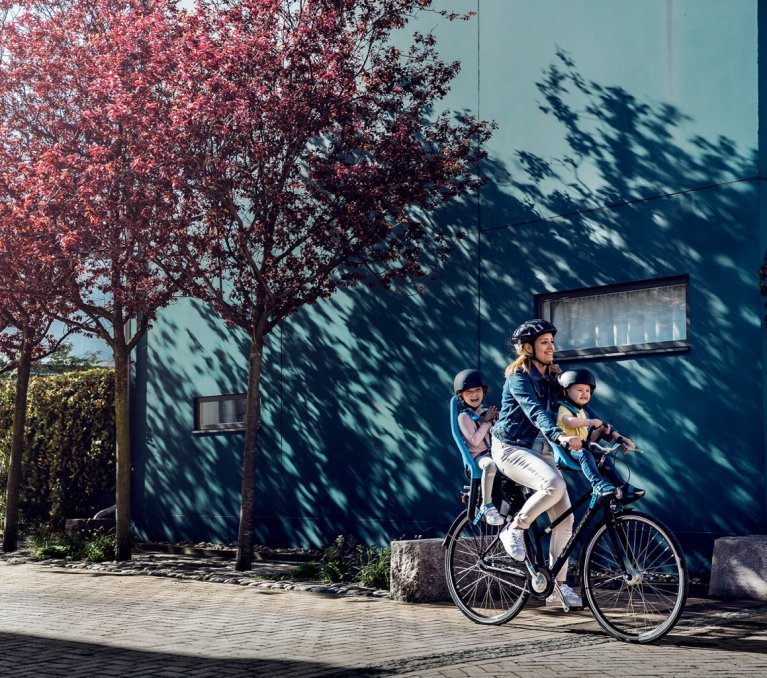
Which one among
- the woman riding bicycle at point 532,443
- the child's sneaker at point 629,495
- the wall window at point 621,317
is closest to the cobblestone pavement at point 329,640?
the woman riding bicycle at point 532,443

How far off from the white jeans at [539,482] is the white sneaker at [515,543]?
Answer: 0.16ft

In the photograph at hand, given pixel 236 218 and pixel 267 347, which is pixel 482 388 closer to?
pixel 236 218

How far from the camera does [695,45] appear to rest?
420 inches

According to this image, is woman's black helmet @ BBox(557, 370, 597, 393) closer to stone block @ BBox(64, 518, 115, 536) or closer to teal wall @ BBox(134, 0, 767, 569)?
teal wall @ BBox(134, 0, 767, 569)

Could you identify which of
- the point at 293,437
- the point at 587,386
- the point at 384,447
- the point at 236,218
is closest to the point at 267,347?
the point at 293,437

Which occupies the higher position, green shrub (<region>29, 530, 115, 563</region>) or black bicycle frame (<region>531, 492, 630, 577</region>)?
black bicycle frame (<region>531, 492, 630, 577</region>)

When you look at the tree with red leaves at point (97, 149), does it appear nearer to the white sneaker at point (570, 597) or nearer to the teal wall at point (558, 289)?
the teal wall at point (558, 289)

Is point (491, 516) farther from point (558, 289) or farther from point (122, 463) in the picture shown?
point (122, 463)

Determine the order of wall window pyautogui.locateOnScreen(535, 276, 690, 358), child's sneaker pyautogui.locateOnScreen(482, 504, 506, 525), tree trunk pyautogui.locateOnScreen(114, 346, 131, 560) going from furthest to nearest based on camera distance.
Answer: tree trunk pyautogui.locateOnScreen(114, 346, 131, 560), wall window pyautogui.locateOnScreen(535, 276, 690, 358), child's sneaker pyautogui.locateOnScreen(482, 504, 506, 525)

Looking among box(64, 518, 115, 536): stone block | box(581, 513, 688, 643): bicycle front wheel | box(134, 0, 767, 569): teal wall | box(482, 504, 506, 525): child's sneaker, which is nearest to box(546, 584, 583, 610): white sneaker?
box(581, 513, 688, 643): bicycle front wheel

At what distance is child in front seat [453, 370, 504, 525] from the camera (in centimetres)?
788

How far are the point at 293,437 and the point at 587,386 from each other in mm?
7460

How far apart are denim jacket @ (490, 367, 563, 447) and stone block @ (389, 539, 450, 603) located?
77.2 inches

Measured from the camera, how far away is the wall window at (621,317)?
10805 millimetres
